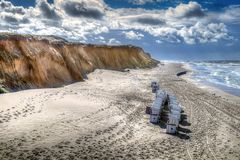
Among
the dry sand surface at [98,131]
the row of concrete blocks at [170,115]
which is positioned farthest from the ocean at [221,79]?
the dry sand surface at [98,131]

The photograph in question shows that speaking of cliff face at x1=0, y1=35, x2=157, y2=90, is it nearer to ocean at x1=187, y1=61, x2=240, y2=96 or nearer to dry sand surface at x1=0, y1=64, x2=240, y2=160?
dry sand surface at x1=0, y1=64, x2=240, y2=160

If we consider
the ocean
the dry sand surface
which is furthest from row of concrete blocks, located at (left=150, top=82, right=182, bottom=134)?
the ocean

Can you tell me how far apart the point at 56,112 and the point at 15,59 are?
11.0m

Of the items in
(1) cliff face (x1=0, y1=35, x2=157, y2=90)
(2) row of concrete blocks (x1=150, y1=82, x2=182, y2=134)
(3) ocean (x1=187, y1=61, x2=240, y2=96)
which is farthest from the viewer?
→ (3) ocean (x1=187, y1=61, x2=240, y2=96)

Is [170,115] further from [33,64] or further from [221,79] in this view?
[221,79]

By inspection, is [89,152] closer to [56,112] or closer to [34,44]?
[56,112]

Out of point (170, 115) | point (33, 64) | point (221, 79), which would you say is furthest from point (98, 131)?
point (221, 79)

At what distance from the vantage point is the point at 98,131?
16.2m

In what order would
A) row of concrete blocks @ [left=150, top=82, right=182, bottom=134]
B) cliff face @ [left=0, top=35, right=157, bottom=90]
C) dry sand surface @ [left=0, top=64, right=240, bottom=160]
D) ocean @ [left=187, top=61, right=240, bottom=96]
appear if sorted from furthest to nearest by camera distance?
ocean @ [left=187, top=61, right=240, bottom=96] < cliff face @ [left=0, top=35, right=157, bottom=90] < row of concrete blocks @ [left=150, top=82, right=182, bottom=134] < dry sand surface @ [left=0, top=64, right=240, bottom=160]

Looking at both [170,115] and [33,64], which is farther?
[33,64]

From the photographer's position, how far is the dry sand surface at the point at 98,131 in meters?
13.1

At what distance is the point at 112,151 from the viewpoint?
13.6m

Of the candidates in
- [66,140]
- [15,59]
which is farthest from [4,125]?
[15,59]

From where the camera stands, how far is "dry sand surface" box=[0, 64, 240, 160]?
13.1 meters
